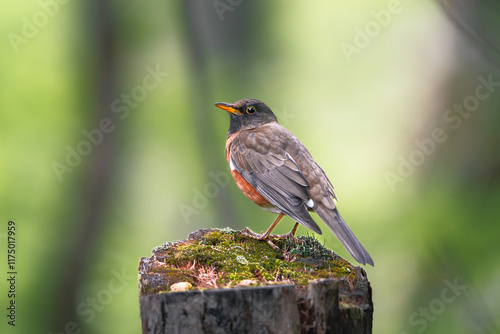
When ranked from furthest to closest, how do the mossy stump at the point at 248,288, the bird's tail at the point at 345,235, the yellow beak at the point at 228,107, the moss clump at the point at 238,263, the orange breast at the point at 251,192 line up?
the yellow beak at the point at 228,107 → the orange breast at the point at 251,192 → the bird's tail at the point at 345,235 → the moss clump at the point at 238,263 → the mossy stump at the point at 248,288

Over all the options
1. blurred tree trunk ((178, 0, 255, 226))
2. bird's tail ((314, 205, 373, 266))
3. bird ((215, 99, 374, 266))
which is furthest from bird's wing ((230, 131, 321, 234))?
blurred tree trunk ((178, 0, 255, 226))

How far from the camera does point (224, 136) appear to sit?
10086mm

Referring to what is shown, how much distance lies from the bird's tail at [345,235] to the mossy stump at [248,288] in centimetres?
13

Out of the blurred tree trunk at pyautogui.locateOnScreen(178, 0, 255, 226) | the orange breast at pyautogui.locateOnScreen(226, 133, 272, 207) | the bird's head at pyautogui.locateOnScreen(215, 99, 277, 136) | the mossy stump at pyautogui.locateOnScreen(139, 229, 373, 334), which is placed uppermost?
the blurred tree trunk at pyautogui.locateOnScreen(178, 0, 255, 226)

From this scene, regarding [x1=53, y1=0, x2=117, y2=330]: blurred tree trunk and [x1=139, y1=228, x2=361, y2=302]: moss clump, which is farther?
[x1=53, y1=0, x2=117, y2=330]: blurred tree trunk

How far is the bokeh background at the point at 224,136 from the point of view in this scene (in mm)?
9203

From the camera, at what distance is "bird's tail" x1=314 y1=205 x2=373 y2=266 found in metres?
4.63

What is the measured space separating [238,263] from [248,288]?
45.5 inches

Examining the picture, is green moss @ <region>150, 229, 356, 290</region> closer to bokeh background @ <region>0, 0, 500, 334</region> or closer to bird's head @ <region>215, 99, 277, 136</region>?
bird's head @ <region>215, 99, 277, 136</region>

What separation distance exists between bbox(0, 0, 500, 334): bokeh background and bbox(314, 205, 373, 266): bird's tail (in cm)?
386

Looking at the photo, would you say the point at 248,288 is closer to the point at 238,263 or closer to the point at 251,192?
the point at 238,263

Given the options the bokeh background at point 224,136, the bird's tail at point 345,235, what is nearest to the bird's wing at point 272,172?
the bird's tail at point 345,235

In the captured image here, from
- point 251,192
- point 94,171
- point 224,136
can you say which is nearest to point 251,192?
point 251,192

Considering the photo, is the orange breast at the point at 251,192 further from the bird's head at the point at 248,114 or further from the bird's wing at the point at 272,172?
the bird's head at the point at 248,114
